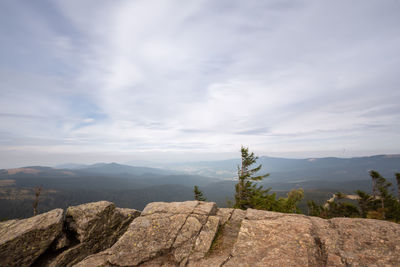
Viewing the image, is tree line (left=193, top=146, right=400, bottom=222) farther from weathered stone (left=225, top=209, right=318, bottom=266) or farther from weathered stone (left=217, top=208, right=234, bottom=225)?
weathered stone (left=225, top=209, right=318, bottom=266)

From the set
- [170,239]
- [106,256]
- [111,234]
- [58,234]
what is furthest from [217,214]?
[58,234]

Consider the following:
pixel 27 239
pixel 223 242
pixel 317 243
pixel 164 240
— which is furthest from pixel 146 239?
pixel 317 243

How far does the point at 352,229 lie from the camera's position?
9.17 metres

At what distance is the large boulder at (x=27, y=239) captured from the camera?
10.3 meters

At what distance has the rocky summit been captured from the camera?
8.09 m

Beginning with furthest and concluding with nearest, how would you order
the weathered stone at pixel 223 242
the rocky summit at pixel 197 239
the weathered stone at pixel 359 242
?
the weathered stone at pixel 223 242
the rocky summit at pixel 197 239
the weathered stone at pixel 359 242

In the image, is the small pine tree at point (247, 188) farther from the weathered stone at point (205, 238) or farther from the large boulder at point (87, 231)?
the large boulder at point (87, 231)

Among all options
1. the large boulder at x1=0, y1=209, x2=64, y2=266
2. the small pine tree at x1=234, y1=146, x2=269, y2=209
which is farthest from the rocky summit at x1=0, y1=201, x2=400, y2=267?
the small pine tree at x1=234, y1=146, x2=269, y2=209

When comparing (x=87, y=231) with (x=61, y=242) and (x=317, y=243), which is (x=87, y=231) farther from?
(x=317, y=243)

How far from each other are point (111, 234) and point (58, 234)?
360cm

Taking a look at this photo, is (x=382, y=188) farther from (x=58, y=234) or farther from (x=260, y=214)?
(x=58, y=234)

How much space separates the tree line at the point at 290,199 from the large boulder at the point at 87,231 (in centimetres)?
1839

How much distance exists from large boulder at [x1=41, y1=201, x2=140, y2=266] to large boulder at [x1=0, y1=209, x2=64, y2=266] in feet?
2.56

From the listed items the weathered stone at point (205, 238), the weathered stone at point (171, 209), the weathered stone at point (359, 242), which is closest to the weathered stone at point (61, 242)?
the weathered stone at point (171, 209)
